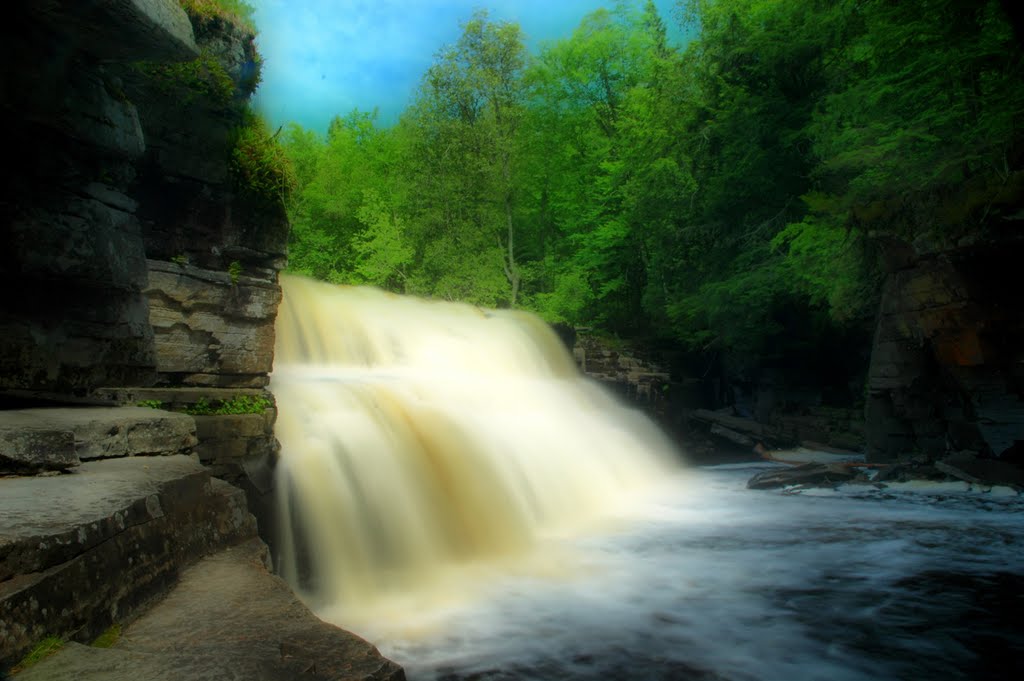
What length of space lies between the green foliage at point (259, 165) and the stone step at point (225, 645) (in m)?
5.23

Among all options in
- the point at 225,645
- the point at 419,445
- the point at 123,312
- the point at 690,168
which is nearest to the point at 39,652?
the point at 225,645

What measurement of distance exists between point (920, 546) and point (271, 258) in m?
8.17

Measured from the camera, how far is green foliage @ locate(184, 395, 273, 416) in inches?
254

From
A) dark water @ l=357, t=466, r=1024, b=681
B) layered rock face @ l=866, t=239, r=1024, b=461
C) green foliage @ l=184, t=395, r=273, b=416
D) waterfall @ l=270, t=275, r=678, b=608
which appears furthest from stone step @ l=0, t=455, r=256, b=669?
layered rock face @ l=866, t=239, r=1024, b=461

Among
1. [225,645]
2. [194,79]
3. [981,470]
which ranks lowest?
[981,470]

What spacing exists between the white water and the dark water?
0.08 ft

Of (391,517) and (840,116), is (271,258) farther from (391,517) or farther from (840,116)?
(840,116)

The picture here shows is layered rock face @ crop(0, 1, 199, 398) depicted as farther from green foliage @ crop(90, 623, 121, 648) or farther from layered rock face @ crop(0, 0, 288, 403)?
green foliage @ crop(90, 623, 121, 648)

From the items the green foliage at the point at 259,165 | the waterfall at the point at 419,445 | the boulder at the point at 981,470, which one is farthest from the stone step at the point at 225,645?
the boulder at the point at 981,470

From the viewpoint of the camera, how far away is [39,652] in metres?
2.02

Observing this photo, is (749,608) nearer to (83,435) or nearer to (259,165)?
(83,435)

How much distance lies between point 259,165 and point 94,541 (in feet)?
19.5

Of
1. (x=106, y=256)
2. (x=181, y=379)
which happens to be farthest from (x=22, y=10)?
(x=181, y=379)

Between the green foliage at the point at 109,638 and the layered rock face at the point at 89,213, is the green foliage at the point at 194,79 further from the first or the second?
the green foliage at the point at 109,638
